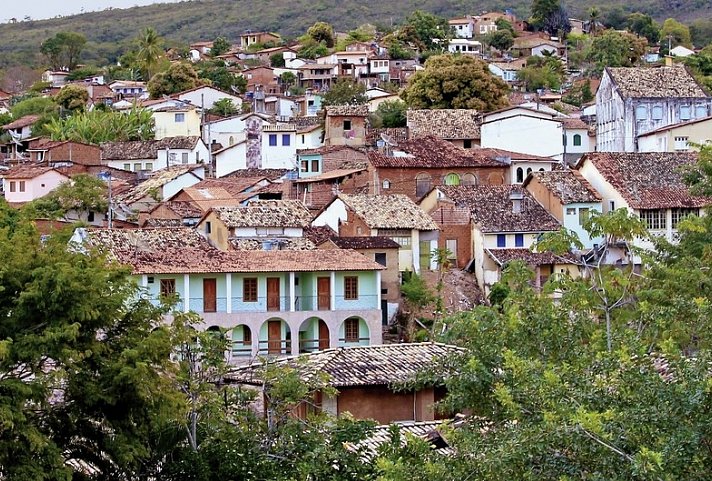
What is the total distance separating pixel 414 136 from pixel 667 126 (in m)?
9.35

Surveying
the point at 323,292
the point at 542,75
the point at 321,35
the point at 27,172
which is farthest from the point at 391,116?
the point at 321,35

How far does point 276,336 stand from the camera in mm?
39969

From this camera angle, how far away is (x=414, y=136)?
5734 centimetres

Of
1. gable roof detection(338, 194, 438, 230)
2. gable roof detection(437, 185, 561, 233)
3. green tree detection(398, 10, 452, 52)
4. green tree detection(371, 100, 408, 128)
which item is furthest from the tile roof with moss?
green tree detection(398, 10, 452, 52)

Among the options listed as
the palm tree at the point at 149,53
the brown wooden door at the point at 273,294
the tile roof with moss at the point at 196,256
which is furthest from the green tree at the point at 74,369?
the palm tree at the point at 149,53

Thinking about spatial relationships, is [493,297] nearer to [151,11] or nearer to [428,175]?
[428,175]

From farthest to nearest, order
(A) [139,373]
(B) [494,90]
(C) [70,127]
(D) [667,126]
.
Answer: (C) [70,127] → (B) [494,90] → (D) [667,126] → (A) [139,373]

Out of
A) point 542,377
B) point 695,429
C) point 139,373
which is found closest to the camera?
point 695,429

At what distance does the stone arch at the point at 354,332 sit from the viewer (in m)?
40.0

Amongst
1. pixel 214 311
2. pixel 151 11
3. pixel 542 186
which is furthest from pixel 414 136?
pixel 151 11

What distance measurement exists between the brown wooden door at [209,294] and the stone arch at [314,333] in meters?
2.37

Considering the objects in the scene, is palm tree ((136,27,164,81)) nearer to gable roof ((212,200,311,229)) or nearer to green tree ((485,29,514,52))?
green tree ((485,29,514,52))

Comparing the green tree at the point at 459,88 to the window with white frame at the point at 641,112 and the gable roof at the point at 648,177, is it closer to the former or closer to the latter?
the window with white frame at the point at 641,112

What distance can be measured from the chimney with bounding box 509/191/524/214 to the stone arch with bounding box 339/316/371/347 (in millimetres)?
8219
